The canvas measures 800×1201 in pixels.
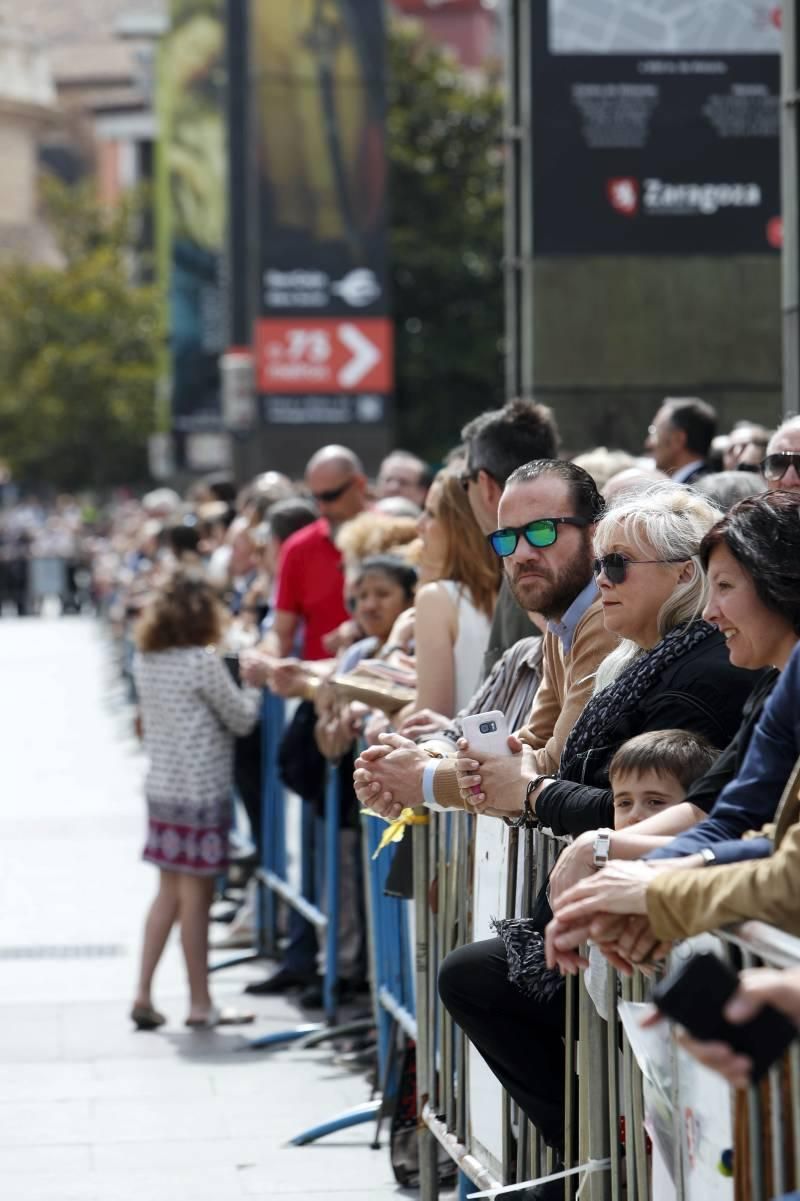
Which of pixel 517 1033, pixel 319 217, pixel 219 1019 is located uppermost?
pixel 319 217

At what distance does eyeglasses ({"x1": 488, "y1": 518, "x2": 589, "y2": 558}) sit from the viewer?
5.55 meters

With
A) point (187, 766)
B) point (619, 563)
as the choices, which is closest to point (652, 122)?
point (187, 766)

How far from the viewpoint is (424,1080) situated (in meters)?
6.04

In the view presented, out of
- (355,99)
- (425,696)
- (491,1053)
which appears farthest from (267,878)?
(355,99)

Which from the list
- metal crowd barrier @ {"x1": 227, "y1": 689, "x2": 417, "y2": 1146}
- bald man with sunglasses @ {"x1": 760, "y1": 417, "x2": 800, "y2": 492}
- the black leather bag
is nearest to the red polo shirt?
metal crowd barrier @ {"x1": 227, "y1": 689, "x2": 417, "y2": 1146}

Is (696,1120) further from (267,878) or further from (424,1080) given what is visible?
(267,878)

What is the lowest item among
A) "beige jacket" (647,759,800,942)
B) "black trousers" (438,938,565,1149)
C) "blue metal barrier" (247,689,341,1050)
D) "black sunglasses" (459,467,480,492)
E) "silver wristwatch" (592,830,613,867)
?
"blue metal barrier" (247,689,341,1050)

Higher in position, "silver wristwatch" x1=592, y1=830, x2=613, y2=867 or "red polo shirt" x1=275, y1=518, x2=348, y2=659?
"silver wristwatch" x1=592, y1=830, x2=613, y2=867

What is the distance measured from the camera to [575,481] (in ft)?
18.4

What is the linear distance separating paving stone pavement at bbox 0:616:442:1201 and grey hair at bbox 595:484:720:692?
2.26 metres

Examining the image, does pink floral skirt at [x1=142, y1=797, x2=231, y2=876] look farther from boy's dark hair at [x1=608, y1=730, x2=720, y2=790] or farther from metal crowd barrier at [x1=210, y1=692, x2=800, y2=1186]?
boy's dark hair at [x1=608, y1=730, x2=720, y2=790]

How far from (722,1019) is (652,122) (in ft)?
38.3

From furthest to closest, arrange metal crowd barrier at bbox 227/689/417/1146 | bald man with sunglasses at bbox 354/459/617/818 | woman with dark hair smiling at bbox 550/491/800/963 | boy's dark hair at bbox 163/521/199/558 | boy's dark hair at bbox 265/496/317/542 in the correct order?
1. boy's dark hair at bbox 163/521/199/558
2. boy's dark hair at bbox 265/496/317/542
3. metal crowd barrier at bbox 227/689/417/1146
4. bald man with sunglasses at bbox 354/459/617/818
5. woman with dark hair smiling at bbox 550/491/800/963

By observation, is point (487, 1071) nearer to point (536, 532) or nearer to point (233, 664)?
point (536, 532)
